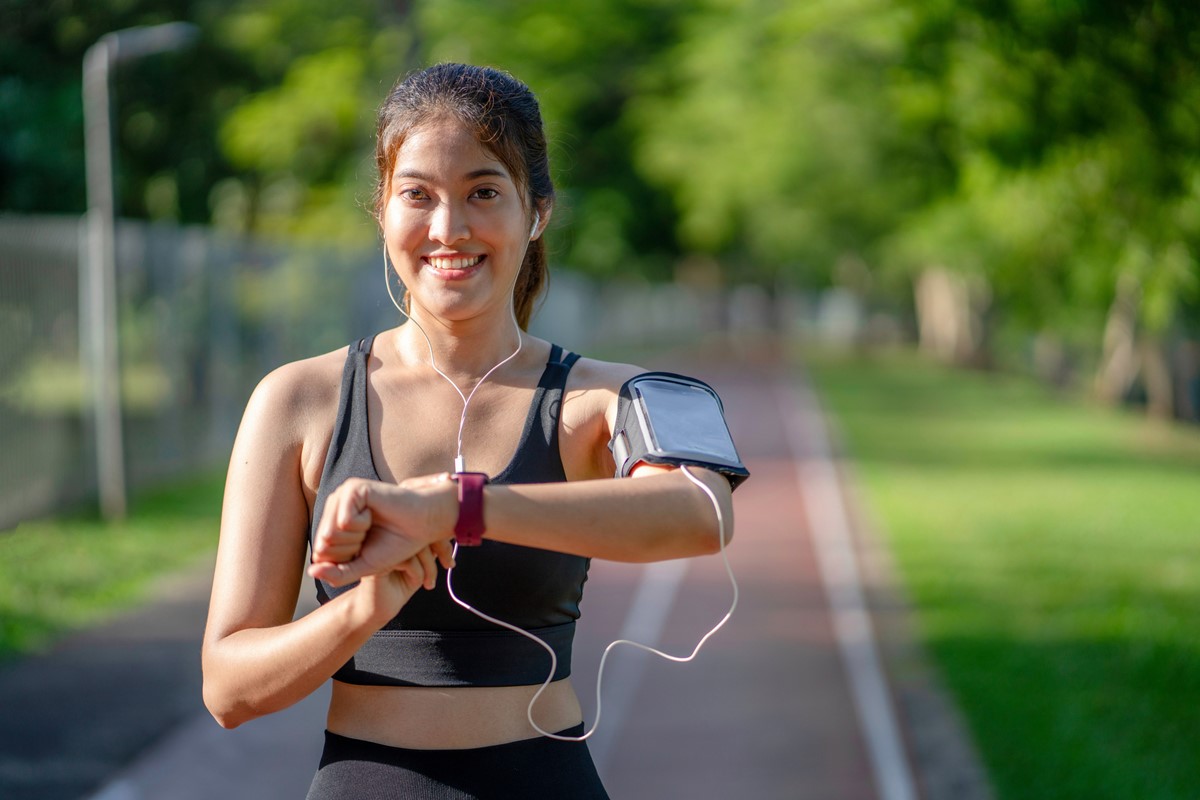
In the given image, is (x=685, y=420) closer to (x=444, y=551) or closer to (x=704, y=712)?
(x=444, y=551)

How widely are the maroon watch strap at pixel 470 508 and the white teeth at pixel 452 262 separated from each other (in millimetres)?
452

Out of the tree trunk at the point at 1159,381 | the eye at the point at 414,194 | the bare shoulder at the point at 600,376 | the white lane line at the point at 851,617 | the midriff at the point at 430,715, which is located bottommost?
the tree trunk at the point at 1159,381

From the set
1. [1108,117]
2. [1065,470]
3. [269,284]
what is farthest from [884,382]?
[1108,117]

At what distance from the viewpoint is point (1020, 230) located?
42.3ft

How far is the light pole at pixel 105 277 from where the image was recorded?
12.5 meters

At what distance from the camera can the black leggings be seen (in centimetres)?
212

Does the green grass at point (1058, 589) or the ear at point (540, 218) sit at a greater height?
the ear at point (540, 218)

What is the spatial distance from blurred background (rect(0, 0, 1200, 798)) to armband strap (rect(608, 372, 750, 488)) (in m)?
0.58

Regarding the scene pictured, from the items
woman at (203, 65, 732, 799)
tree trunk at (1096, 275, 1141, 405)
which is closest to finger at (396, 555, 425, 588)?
woman at (203, 65, 732, 799)

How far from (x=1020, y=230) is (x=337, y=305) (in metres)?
9.95

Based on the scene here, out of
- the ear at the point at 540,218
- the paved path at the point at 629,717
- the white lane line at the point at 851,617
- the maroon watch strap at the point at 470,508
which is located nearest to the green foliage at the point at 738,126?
the ear at the point at 540,218

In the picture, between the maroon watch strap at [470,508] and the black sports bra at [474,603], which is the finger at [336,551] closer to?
the maroon watch strap at [470,508]

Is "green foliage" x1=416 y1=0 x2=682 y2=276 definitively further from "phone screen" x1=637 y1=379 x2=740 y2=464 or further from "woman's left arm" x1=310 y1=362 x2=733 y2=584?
"woman's left arm" x1=310 y1=362 x2=733 y2=584

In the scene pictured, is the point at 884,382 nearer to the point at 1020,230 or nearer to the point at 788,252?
the point at 788,252
